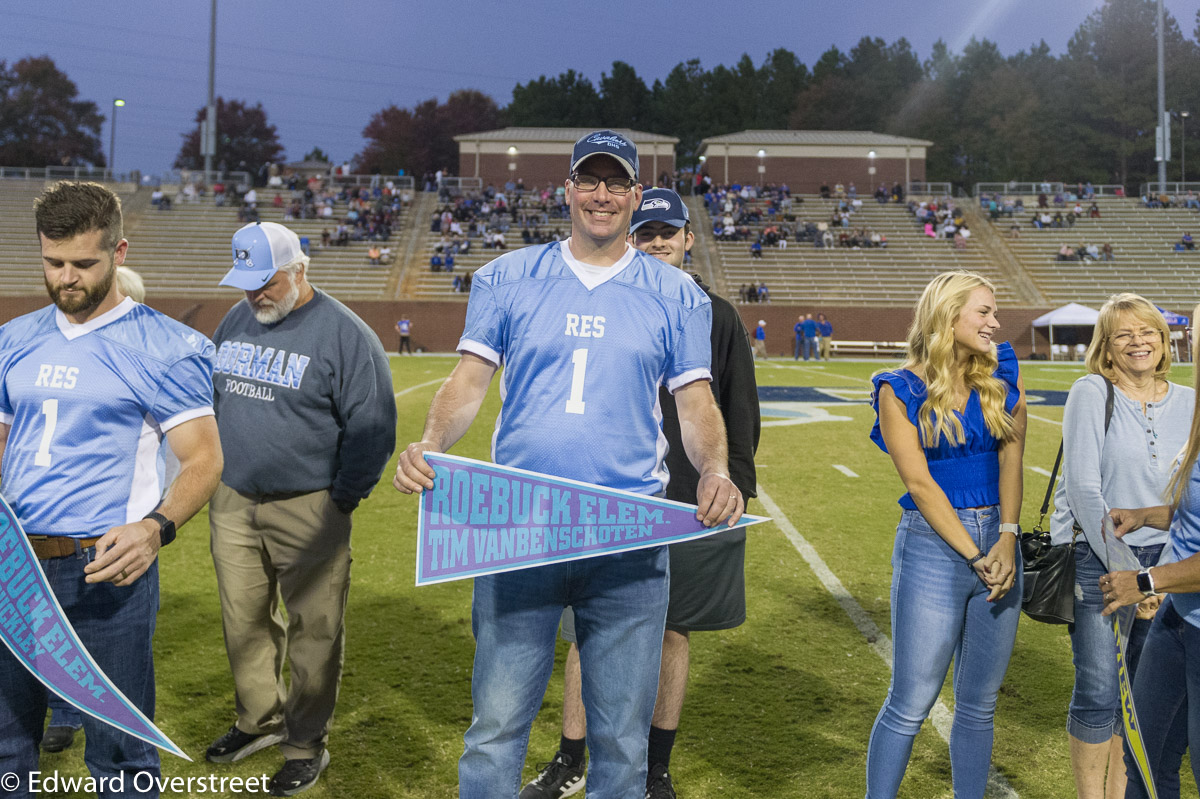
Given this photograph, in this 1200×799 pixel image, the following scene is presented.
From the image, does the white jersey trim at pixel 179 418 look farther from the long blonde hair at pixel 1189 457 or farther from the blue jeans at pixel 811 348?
the blue jeans at pixel 811 348

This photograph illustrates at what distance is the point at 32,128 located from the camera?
244ft

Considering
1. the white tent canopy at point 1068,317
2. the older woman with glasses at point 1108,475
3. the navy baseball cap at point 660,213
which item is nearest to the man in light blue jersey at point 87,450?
the navy baseball cap at point 660,213

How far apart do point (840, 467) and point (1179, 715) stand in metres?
8.94

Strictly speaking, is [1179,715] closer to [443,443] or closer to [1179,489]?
[1179,489]

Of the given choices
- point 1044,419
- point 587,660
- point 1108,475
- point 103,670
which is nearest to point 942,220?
point 1044,419

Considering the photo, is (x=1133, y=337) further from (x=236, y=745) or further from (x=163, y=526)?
(x=236, y=745)

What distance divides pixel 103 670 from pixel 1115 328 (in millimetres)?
3656

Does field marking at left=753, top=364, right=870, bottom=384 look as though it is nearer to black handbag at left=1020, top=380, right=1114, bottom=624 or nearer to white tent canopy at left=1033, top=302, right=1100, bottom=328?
white tent canopy at left=1033, top=302, right=1100, bottom=328

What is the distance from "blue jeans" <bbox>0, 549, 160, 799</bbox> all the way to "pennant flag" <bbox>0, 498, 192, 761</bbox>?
88 millimetres

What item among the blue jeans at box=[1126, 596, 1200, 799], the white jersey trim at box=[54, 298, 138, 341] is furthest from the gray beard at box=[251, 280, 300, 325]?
the blue jeans at box=[1126, 596, 1200, 799]

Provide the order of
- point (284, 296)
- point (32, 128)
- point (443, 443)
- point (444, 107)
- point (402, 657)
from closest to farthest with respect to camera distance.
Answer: point (443, 443), point (284, 296), point (402, 657), point (32, 128), point (444, 107)

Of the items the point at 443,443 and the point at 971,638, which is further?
the point at 971,638

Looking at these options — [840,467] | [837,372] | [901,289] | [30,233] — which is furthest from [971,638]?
[30,233]

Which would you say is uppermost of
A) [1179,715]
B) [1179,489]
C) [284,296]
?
[284,296]
